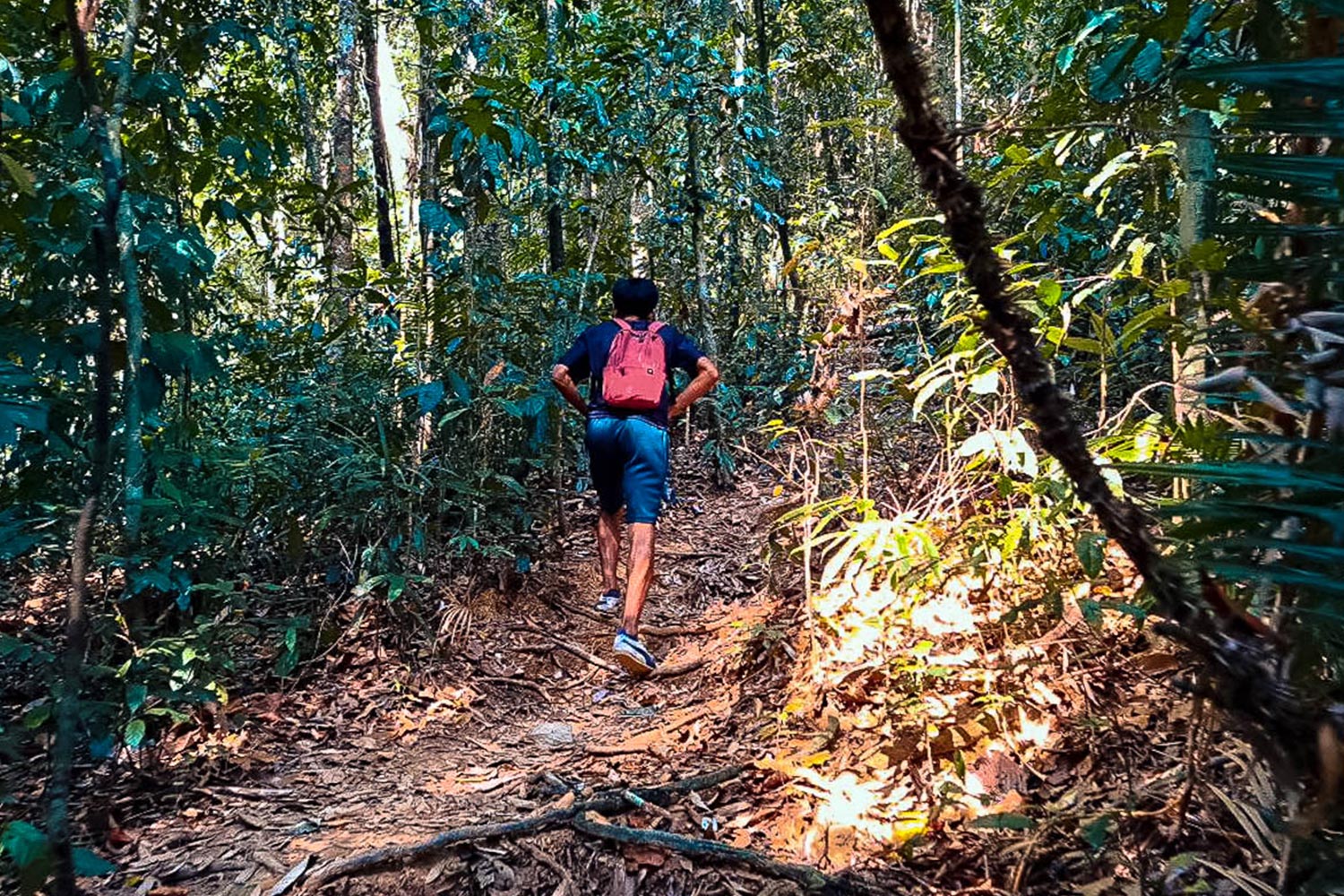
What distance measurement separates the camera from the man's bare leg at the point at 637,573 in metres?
4.55

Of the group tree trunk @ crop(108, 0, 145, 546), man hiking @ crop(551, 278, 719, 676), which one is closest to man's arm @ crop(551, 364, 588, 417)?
man hiking @ crop(551, 278, 719, 676)

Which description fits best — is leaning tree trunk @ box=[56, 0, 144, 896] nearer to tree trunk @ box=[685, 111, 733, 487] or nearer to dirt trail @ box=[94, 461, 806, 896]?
dirt trail @ box=[94, 461, 806, 896]

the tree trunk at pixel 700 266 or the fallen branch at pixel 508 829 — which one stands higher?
the tree trunk at pixel 700 266

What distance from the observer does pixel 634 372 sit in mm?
4711

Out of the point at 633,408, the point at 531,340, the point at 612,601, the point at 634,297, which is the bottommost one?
the point at 612,601

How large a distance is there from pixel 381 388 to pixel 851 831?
3.81 meters

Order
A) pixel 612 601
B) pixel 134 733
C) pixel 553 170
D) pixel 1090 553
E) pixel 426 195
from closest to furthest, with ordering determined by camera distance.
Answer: pixel 1090 553
pixel 134 733
pixel 612 601
pixel 426 195
pixel 553 170

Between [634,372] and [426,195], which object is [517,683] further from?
[426,195]

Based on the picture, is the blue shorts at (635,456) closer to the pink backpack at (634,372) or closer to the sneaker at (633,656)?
the pink backpack at (634,372)

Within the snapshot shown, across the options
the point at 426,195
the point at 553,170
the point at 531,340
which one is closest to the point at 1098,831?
the point at 531,340

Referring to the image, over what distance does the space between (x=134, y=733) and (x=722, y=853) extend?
2186mm

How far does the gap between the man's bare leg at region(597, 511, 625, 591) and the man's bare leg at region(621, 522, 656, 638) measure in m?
0.35

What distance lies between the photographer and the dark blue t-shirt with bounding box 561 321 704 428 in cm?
482

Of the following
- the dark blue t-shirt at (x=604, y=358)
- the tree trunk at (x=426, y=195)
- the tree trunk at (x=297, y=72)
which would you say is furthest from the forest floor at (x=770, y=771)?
the tree trunk at (x=297, y=72)
